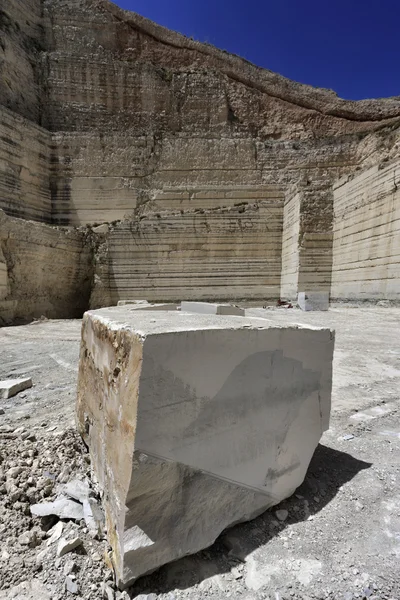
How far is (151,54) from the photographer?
18250mm

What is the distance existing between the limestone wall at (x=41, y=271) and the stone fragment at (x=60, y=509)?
7.73 m

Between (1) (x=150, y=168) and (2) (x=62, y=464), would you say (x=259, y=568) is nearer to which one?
(2) (x=62, y=464)

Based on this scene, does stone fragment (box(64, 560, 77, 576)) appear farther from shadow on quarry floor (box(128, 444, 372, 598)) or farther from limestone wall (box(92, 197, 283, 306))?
limestone wall (box(92, 197, 283, 306))

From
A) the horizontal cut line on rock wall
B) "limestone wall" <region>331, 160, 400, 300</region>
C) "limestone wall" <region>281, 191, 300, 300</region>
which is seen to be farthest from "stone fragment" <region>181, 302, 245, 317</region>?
"limestone wall" <region>281, 191, 300, 300</region>

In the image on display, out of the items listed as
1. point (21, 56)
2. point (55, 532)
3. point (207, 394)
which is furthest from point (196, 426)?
point (21, 56)

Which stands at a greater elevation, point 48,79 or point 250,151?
point 48,79

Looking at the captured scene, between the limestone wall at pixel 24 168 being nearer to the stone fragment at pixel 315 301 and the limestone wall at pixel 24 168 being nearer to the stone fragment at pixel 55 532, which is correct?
the stone fragment at pixel 315 301

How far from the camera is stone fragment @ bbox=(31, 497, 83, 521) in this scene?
4.09 feet

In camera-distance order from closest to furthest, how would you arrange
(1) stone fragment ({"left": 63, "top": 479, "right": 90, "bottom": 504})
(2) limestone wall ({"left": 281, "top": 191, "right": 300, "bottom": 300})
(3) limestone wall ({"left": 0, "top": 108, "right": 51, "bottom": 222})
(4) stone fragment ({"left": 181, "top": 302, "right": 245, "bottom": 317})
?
(1) stone fragment ({"left": 63, "top": 479, "right": 90, "bottom": 504}) < (4) stone fragment ({"left": 181, "top": 302, "right": 245, "bottom": 317}) < (2) limestone wall ({"left": 281, "top": 191, "right": 300, "bottom": 300}) < (3) limestone wall ({"left": 0, "top": 108, "right": 51, "bottom": 222})

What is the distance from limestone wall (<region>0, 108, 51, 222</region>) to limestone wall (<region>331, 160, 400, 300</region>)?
41.0ft

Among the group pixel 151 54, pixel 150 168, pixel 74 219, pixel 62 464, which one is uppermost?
pixel 151 54

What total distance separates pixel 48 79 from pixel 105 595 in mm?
20958

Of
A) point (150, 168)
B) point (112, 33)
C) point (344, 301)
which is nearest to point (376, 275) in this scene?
point (344, 301)

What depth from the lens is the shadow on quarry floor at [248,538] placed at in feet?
3.16
